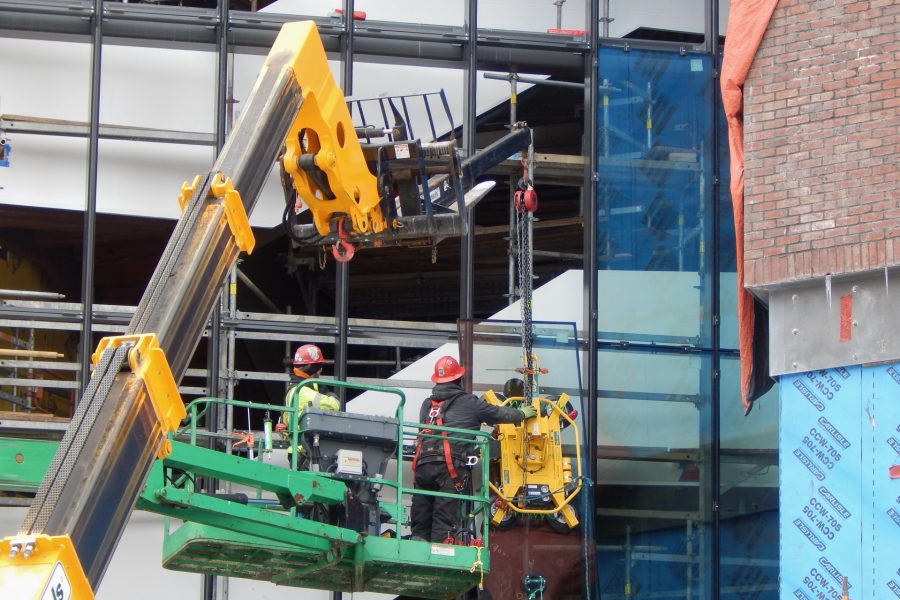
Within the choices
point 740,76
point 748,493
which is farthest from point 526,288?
point 748,493

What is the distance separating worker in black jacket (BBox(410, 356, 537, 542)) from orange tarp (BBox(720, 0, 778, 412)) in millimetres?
2517

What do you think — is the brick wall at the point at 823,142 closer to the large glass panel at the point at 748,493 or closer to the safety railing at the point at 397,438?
the safety railing at the point at 397,438

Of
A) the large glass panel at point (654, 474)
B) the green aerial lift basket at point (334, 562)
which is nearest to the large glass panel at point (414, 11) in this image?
the large glass panel at point (654, 474)

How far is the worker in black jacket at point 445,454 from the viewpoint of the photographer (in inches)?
556

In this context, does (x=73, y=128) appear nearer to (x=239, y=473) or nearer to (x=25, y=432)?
(x=25, y=432)

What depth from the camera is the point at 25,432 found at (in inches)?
653

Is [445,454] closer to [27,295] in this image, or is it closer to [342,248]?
[342,248]

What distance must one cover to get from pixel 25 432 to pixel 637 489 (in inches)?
272

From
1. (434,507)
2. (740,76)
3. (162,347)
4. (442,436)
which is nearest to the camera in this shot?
(162,347)

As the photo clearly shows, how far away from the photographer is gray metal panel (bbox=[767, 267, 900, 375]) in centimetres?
1331

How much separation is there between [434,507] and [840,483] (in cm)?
366

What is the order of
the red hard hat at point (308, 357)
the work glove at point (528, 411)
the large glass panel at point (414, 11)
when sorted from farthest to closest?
1. the large glass panel at point (414, 11)
2. the work glove at point (528, 411)
3. the red hard hat at point (308, 357)

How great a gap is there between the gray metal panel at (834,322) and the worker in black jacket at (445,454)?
266 centimetres

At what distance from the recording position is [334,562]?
1270cm
